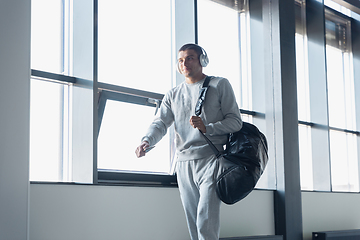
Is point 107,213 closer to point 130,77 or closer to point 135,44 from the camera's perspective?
point 130,77

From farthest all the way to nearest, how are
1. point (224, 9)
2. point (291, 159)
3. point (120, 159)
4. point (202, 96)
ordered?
1. point (224, 9)
2. point (291, 159)
3. point (120, 159)
4. point (202, 96)

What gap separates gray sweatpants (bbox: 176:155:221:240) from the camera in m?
2.11

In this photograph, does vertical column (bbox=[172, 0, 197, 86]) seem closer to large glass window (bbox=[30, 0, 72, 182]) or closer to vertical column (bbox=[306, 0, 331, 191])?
large glass window (bbox=[30, 0, 72, 182])

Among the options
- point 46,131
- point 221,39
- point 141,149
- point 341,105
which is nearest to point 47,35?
point 46,131

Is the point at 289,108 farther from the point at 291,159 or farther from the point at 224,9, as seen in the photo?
the point at 224,9

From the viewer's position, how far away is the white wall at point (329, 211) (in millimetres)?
4312

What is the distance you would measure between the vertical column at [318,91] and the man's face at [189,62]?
3.13 metres

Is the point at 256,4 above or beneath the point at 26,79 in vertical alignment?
above

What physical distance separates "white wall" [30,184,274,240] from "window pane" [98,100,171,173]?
1.41 feet

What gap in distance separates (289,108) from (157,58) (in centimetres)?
142

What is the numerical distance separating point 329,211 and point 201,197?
296 centimetres

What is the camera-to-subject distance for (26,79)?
2035mm

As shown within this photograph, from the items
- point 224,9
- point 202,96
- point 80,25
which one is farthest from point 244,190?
point 224,9

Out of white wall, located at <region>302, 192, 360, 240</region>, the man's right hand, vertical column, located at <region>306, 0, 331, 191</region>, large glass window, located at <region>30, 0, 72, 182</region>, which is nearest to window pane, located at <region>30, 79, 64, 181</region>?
large glass window, located at <region>30, 0, 72, 182</region>
